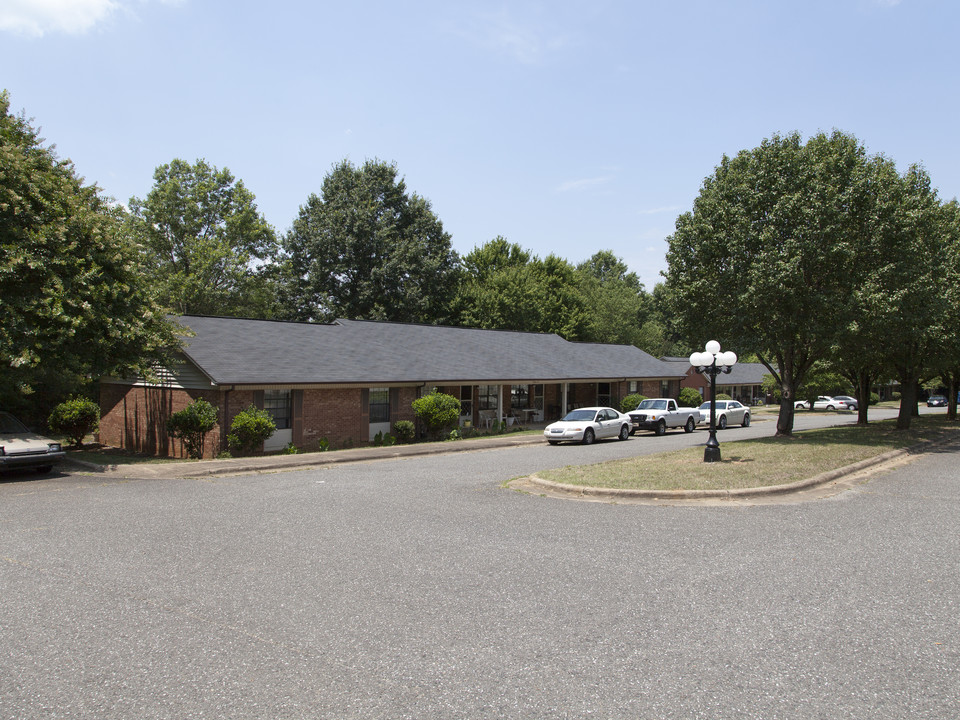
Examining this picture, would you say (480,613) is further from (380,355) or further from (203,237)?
(203,237)

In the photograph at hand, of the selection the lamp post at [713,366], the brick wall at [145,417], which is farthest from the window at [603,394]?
the brick wall at [145,417]

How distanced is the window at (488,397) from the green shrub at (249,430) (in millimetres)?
13060

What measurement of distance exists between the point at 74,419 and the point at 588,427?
20116 mm

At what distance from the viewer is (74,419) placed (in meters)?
26.0

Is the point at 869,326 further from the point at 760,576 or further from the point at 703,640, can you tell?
the point at 703,640

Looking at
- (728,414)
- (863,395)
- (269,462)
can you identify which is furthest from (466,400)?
(863,395)

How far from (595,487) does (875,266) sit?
16.2 meters

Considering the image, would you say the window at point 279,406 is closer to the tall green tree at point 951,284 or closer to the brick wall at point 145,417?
the brick wall at point 145,417

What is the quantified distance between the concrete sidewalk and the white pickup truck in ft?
29.4

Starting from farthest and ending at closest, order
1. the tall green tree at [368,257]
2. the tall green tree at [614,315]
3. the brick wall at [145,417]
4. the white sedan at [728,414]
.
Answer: the tall green tree at [614,315] < the tall green tree at [368,257] < the white sedan at [728,414] < the brick wall at [145,417]

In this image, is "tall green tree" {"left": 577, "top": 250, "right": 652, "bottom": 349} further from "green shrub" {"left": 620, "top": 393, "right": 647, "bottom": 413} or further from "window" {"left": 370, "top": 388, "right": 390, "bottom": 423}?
"window" {"left": 370, "top": 388, "right": 390, "bottom": 423}

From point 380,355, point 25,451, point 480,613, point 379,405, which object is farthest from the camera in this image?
point 380,355

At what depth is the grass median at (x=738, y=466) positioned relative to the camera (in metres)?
14.4

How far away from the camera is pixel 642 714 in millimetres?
4547
